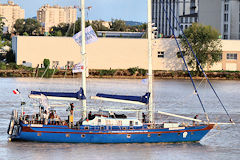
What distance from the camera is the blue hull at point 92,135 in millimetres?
33469

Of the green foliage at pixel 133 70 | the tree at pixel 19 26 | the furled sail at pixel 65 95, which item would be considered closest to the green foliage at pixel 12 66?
the green foliage at pixel 133 70

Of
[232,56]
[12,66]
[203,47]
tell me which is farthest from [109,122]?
Result: [232,56]

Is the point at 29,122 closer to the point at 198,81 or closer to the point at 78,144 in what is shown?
the point at 78,144

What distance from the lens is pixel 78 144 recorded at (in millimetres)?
33750

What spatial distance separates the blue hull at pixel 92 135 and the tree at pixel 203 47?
6806 centimetres

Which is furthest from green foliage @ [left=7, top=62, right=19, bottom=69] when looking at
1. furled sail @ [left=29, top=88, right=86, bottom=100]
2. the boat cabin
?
the boat cabin

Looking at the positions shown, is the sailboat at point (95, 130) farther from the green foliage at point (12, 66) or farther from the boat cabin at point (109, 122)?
the green foliage at point (12, 66)

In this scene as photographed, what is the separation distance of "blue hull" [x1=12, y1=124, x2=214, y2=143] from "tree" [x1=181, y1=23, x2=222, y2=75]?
68.1 metres

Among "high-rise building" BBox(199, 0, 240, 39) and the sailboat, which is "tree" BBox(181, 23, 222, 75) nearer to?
"high-rise building" BBox(199, 0, 240, 39)

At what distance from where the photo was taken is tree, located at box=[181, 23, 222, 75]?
335 ft

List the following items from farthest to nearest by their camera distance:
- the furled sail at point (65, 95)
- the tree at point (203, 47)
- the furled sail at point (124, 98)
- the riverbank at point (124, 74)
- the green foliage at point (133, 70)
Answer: the green foliage at point (133, 70) < the tree at point (203, 47) < the riverbank at point (124, 74) < the furled sail at point (124, 98) < the furled sail at point (65, 95)

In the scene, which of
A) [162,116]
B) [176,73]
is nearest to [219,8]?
[176,73]

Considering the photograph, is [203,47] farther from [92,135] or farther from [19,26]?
[19,26]

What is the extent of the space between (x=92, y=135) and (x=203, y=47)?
240 ft
